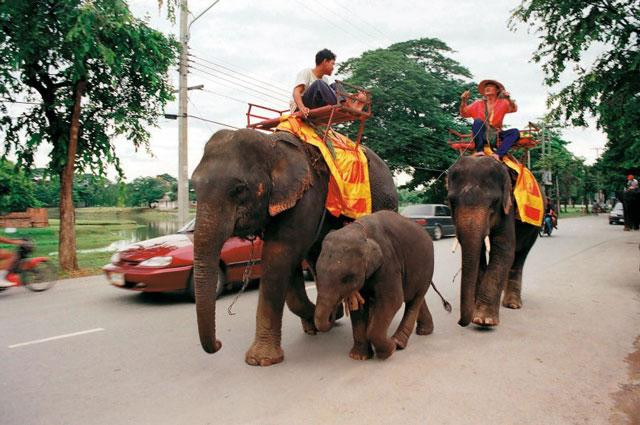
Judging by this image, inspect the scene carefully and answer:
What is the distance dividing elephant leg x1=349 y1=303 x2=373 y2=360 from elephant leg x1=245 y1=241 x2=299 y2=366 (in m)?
0.69

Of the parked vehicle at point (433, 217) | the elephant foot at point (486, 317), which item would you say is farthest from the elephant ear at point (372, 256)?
the parked vehicle at point (433, 217)

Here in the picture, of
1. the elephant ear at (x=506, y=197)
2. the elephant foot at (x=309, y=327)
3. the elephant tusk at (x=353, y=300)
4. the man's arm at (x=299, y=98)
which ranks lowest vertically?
the elephant foot at (x=309, y=327)

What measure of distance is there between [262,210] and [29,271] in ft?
22.3

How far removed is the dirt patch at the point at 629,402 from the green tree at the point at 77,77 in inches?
390

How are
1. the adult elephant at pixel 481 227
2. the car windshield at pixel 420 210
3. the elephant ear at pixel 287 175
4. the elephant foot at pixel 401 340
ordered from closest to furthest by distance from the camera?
the elephant ear at pixel 287 175
the elephant foot at pixel 401 340
the adult elephant at pixel 481 227
the car windshield at pixel 420 210

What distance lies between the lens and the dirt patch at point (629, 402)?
351 centimetres

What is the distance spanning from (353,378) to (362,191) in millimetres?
2105

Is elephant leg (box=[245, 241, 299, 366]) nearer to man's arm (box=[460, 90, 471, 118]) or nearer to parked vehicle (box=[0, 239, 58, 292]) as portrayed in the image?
man's arm (box=[460, 90, 471, 118])

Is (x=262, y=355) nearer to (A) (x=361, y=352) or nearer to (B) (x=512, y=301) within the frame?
(A) (x=361, y=352)

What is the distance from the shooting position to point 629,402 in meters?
3.80

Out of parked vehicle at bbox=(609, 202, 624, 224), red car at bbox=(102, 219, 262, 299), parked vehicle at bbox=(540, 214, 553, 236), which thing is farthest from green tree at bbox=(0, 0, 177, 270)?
parked vehicle at bbox=(609, 202, 624, 224)

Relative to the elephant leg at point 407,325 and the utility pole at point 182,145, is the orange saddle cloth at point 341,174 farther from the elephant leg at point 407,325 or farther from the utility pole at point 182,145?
the utility pole at point 182,145

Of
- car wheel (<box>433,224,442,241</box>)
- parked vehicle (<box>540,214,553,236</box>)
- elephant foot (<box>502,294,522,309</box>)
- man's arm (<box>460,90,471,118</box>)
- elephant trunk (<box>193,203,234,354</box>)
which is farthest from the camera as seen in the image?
parked vehicle (<box>540,214,553,236</box>)

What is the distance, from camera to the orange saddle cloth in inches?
197
